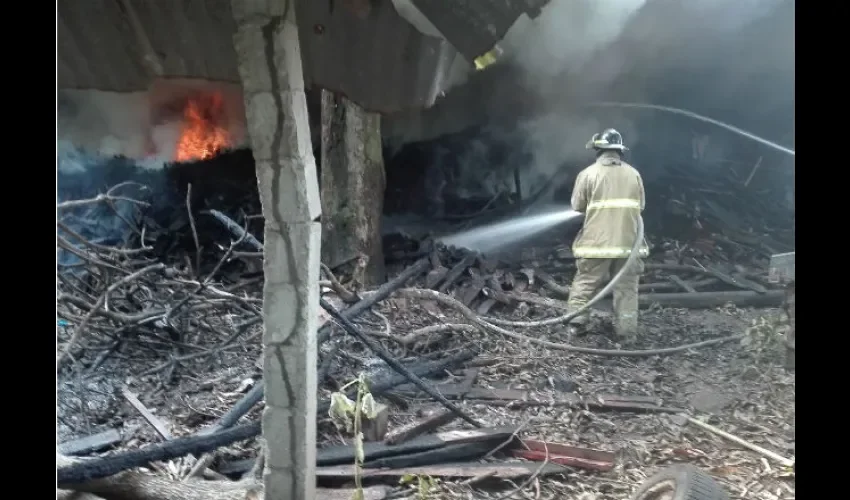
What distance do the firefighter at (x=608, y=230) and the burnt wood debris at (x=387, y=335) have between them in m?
0.09

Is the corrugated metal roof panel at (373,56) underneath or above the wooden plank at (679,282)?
above

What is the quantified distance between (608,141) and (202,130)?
10.6 ft

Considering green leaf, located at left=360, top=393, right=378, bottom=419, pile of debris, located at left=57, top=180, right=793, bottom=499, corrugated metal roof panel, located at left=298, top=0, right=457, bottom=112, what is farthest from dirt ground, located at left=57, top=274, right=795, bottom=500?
corrugated metal roof panel, located at left=298, top=0, right=457, bottom=112

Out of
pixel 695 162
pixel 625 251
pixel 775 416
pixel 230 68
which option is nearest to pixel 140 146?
pixel 230 68

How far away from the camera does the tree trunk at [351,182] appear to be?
4.78 metres

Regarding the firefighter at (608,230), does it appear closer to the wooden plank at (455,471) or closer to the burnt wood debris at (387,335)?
the burnt wood debris at (387,335)

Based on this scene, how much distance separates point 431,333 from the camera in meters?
3.82

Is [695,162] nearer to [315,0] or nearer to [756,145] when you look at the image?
[756,145]

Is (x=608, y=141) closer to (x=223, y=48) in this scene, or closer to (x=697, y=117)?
(x=697, y=117)

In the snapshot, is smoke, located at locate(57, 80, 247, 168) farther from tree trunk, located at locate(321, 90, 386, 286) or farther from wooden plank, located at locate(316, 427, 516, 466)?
wooden plank, located at locate(316, 427, 516, 466)

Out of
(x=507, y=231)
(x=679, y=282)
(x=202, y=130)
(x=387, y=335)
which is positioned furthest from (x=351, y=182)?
(x=679, y=282)

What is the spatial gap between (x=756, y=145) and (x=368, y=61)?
1.73 metres

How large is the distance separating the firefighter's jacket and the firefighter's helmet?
33mm

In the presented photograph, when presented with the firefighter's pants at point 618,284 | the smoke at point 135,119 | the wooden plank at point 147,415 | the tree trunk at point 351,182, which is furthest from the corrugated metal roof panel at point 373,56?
the tree trunk at point 351,182
